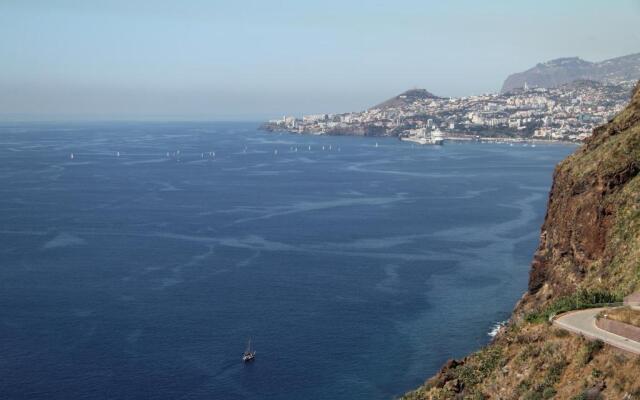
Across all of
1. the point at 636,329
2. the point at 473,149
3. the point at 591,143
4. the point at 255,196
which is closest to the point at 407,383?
the point at 591,143

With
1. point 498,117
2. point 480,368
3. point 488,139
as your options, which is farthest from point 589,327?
point 498,117

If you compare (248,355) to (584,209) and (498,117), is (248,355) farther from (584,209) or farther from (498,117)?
(498,117)

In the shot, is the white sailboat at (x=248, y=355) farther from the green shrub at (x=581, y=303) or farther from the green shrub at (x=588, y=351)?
the green shrub at (x=588, y=351)

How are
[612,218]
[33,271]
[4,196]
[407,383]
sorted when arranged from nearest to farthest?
[612,218] → [407,383] → [33,271] → [4,196]

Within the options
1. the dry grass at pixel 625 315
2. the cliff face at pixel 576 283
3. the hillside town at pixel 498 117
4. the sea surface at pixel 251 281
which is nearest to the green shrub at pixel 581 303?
the cliff face at pixel 576 283

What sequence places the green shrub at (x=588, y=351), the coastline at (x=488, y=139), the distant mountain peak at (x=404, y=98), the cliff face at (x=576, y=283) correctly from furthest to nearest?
the distant mountain peak at (x=404, y=98), the coastline at (x=488, y=139), the green shrub at (x=588, y=351), the cliff face at (x=576, y=283)

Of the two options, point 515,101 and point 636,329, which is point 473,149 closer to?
point 515,101
